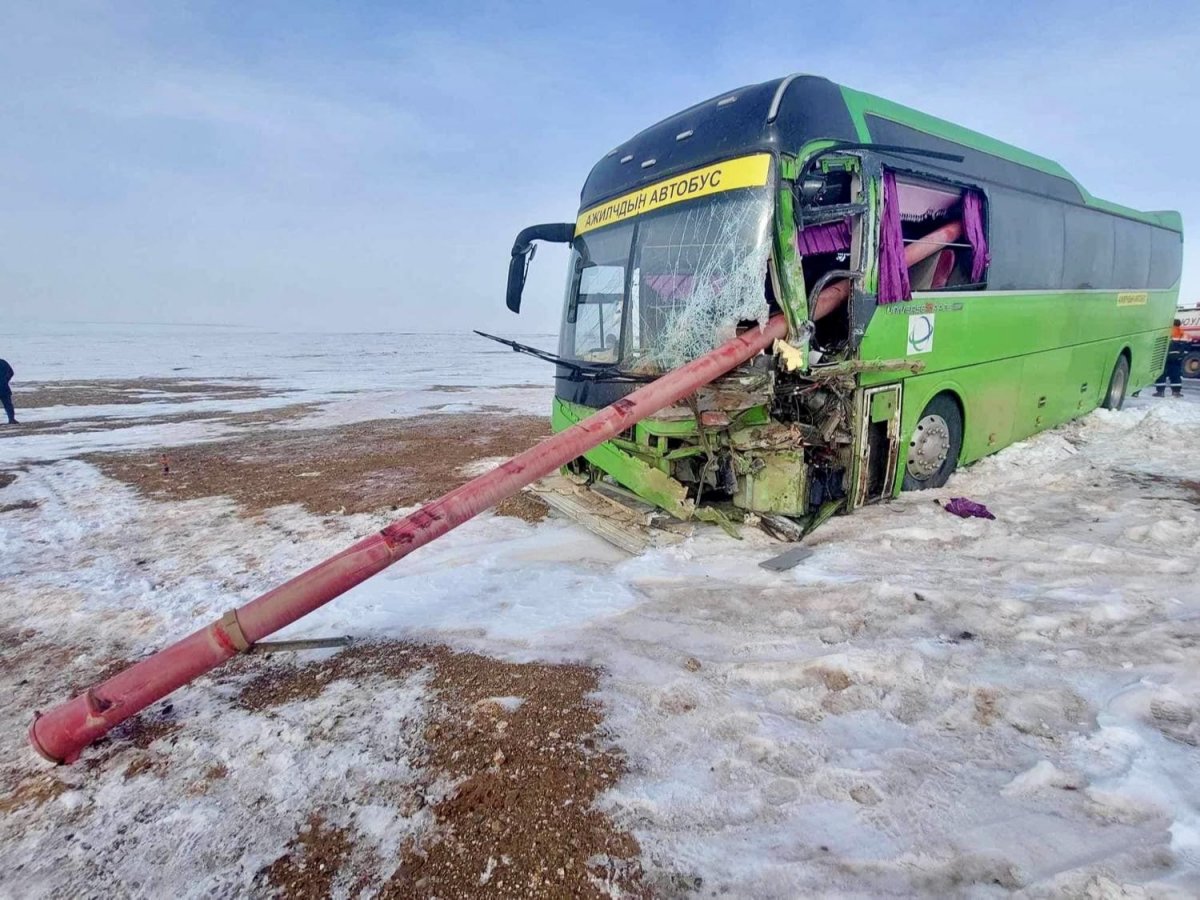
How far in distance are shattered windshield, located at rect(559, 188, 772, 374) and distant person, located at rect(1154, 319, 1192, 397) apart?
15.6m

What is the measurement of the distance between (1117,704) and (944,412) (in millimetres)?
4348

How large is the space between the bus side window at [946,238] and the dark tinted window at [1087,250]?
256cm

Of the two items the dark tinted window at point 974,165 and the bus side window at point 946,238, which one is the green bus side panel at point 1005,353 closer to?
the bus side window at point 946,238

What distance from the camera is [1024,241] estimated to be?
23.3 ft

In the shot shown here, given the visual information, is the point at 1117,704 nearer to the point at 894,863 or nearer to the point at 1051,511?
the point at 894,863

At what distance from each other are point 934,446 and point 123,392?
2451 centimetres

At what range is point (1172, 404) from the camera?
12133mm

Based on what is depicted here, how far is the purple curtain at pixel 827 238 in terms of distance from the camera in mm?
5347

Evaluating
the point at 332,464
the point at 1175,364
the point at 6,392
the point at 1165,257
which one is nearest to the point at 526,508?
the point at 332,464

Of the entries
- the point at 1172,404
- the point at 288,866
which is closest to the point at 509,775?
the point at 288,866

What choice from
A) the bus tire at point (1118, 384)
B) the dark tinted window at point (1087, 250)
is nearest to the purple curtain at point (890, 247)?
the dark tinted window at point (1087, 250)

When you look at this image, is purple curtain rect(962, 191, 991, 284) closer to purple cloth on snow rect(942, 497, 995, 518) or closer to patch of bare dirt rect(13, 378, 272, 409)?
purple cloth on snow rect(942, 497, 995, 518)

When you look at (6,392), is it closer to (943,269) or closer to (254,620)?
(254,620)

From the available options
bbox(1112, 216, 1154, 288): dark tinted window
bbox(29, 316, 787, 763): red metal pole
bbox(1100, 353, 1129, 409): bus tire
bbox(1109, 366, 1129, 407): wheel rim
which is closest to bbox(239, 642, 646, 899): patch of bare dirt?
bbox(29, 316, 787, 763): red metal pole
